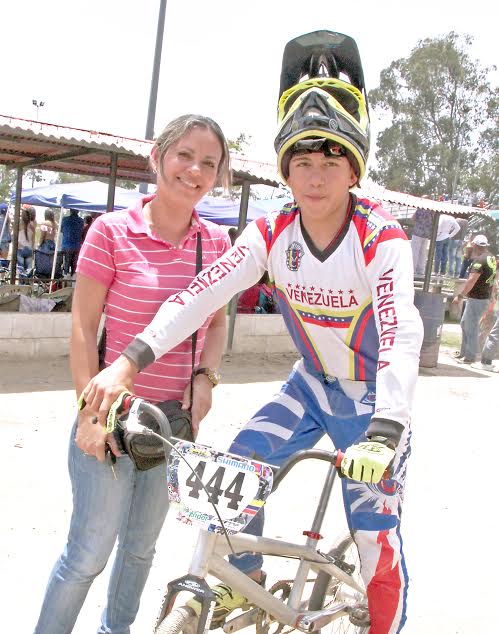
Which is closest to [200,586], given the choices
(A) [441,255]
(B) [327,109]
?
(B) [327,109]

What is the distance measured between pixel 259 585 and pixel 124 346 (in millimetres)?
886

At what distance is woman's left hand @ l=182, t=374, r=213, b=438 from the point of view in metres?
2.36

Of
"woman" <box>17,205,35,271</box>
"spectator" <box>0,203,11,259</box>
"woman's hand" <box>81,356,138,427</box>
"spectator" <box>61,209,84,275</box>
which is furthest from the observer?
"spectator" <box>0,203,11,259</box>

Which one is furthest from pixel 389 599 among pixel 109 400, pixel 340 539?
pixel 109 400

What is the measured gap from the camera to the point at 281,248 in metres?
2.34

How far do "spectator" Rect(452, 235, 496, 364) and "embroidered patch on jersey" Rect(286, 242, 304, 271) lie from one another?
9.25m

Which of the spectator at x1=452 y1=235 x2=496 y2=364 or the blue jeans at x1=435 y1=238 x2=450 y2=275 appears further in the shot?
the blue jeans at x1=435 y1=238 x2=450 y2=275

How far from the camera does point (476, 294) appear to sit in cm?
1132

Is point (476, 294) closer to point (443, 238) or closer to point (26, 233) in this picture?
point (443, 238)

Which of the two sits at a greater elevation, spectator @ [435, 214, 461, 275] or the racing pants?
spectator @ [435, 214, 461, 275]

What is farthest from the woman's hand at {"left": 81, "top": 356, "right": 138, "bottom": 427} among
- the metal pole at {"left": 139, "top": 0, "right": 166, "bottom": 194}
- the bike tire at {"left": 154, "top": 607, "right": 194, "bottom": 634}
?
the metal pole at {"left": 139, "top": 0, "right": 166, "bottom": 194}

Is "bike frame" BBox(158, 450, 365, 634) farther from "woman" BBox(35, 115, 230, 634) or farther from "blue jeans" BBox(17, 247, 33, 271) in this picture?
"blue jeans" BBox(17, 247, 33, 271)

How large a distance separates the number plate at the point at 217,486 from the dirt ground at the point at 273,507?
4.80 feet

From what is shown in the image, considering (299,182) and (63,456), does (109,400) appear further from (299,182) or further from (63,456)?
(63,456)
